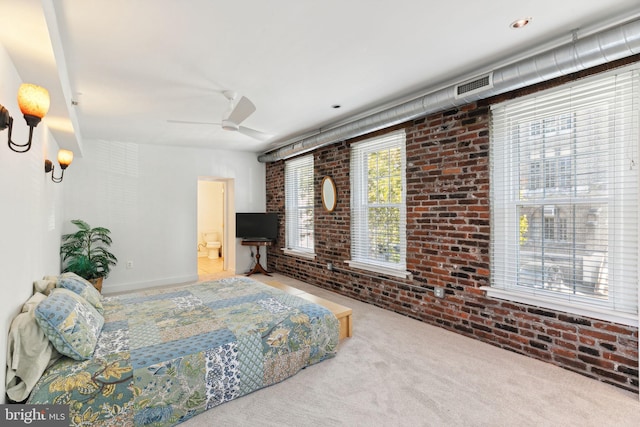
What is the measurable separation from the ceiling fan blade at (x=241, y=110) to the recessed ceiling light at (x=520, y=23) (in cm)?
212

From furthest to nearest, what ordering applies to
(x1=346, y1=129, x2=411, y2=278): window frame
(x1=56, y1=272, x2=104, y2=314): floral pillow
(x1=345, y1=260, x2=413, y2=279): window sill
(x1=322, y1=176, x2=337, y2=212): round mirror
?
(x1=322, y1=176, x2=337, y2=212): round mirror
(x1=346, y1=129, x2=411, y2=278): window frame
(x1=345, y1=260, x2=413, y2=279): window sill
(x1=56, y1=272, x2=104, y2=314): floral pillow

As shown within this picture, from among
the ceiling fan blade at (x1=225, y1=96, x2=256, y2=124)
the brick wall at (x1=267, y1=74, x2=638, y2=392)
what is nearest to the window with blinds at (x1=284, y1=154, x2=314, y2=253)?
the brick wall at (x1=267, y1=74, x2=638, y2=392)

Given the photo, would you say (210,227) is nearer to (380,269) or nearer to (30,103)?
(380,269)

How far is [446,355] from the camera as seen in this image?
9.54 ft

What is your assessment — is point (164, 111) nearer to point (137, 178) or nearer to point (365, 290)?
point (137, 178)

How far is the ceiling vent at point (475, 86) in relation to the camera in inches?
109

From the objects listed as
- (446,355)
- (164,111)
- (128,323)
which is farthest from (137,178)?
(446,355)

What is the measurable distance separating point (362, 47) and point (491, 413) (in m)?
2.76

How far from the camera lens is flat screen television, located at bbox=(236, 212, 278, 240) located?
6.58 metres

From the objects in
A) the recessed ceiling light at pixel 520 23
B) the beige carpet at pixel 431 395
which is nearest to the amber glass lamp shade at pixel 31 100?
the beige carpet at pixel 431 395

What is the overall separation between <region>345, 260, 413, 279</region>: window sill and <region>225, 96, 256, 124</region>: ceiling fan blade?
8.45 ft

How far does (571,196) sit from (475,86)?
123cm

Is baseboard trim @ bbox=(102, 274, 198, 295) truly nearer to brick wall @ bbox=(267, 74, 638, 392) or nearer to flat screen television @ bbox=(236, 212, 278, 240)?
flat screen television @ bbox=(236, 212, 278, 240)

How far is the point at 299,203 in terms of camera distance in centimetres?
620
